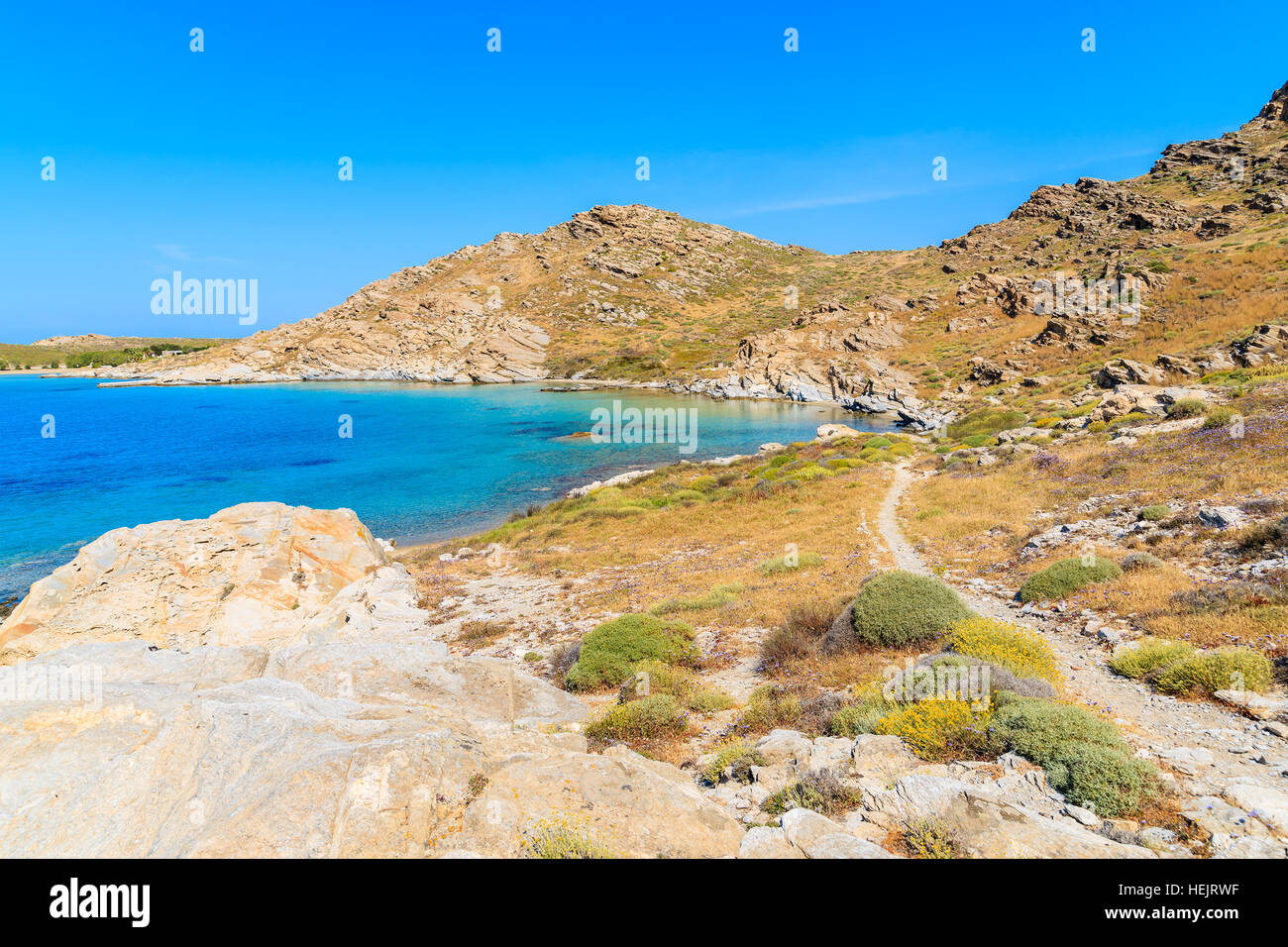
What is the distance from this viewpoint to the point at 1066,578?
487 inches

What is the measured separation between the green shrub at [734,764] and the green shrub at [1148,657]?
19.8ft

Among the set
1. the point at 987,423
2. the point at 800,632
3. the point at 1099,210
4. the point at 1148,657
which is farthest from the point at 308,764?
the point at 1099,210

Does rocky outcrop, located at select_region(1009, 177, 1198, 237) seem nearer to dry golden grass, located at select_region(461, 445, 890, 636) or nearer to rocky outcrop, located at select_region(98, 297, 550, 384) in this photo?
dry golden grass, located at select_region(461, 445, 890, 636)

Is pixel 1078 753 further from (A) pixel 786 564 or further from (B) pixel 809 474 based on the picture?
(B) pixel 809 474

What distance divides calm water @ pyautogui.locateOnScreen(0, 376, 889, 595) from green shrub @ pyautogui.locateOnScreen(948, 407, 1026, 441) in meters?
16.9

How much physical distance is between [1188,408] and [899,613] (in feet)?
80.5

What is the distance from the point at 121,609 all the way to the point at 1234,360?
56.2m

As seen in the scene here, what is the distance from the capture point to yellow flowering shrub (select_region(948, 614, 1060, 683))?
8.52 metres

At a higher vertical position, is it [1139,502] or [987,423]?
[987,423]

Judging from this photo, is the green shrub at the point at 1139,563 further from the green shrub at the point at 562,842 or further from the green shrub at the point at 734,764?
the green shrub at the point at 562,842

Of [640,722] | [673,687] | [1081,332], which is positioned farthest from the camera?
[1081,332]

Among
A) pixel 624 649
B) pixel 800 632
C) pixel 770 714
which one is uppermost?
pixel 800 632
